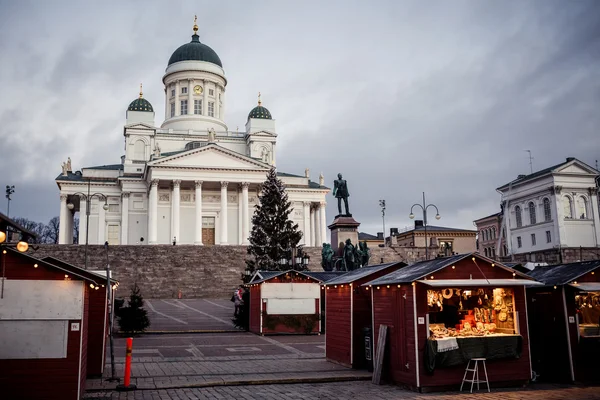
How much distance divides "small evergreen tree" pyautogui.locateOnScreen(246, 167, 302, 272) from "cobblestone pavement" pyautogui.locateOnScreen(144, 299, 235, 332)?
12.1 feet

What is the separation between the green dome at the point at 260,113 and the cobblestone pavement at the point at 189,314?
3912 cm

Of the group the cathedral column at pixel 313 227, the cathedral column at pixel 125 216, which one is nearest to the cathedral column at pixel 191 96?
the cathedral column at pixel 125 216

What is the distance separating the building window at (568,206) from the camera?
62.0m

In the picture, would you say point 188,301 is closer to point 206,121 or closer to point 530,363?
point 530,363

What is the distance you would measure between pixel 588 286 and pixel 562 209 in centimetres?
5080

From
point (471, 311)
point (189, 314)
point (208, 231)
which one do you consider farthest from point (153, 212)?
point (471, 311)

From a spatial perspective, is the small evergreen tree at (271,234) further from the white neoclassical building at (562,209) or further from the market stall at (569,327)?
the white neoclassical building at (562,209)

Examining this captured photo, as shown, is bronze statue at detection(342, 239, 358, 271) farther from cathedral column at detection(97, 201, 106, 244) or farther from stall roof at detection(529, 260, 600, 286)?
cathedral column at detection(97, 201, 106, 244)

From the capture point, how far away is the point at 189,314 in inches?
1318

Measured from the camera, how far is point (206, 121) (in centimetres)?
7862

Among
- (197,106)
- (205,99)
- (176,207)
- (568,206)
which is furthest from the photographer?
(205,99)

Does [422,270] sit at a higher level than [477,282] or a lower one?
higher

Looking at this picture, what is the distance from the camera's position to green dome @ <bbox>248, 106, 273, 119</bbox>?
258ft

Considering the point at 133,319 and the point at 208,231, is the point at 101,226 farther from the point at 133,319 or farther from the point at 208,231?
the point at 133,319
